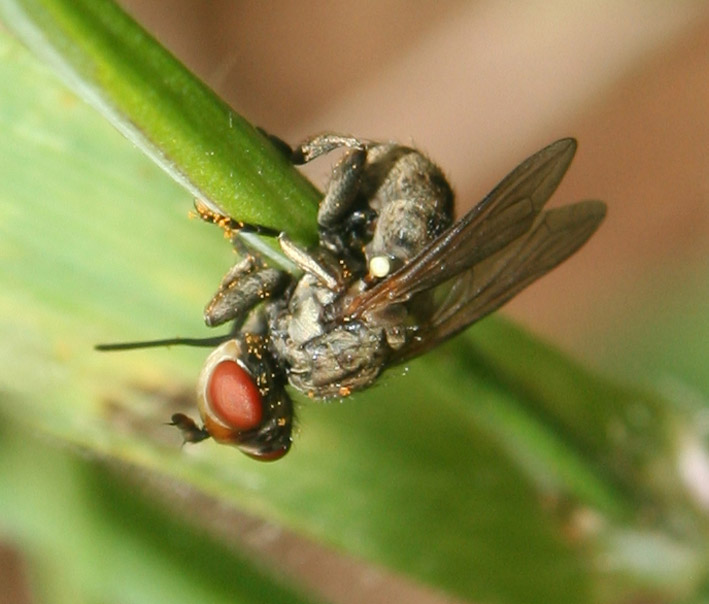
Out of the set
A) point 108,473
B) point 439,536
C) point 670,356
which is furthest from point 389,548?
point 670,356

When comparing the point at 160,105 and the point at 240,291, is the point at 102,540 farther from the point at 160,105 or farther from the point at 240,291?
the point at 160,105

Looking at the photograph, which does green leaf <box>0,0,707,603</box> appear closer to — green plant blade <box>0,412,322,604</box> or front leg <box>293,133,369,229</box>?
green plant blade <box>0,412,322,604</box>

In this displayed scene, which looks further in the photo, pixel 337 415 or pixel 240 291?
pixel 337 415

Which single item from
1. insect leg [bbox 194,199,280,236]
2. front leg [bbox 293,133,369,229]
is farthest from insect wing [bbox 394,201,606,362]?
insect leg [bbox 194,199,280,236]

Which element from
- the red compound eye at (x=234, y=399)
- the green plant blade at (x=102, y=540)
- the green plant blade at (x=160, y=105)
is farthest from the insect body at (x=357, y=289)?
the green plant blade at (x=102, y=540)

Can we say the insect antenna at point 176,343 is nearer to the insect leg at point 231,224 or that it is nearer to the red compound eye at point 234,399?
the red compound eye at point 234,399

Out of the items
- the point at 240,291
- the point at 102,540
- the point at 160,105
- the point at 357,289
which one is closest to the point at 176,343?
the point at 240,291

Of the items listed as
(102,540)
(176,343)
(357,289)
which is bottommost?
(102,540)
